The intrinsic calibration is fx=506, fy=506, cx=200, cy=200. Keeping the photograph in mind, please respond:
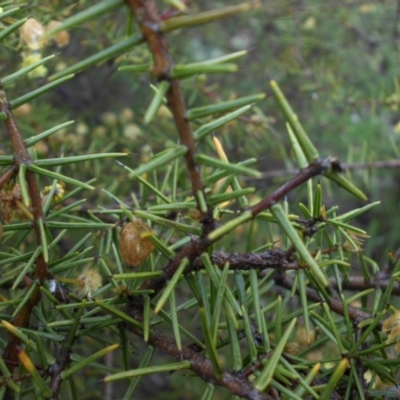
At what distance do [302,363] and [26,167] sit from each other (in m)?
0.27

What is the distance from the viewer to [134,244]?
41 centimetres

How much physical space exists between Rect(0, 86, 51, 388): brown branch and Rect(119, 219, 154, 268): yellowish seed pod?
7 cm

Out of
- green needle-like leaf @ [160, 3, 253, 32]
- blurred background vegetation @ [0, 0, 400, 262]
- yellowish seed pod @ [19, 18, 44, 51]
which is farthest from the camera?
blurred background vegetation @ [0, 0, 400, 262]

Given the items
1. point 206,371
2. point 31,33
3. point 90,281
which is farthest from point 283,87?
point 206,371

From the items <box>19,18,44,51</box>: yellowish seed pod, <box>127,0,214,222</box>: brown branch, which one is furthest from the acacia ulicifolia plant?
<box>19,18,44,51</box>: yellowish seed pod

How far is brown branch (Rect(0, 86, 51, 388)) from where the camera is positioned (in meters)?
0.39

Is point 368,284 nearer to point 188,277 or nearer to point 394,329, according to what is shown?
point 394,329

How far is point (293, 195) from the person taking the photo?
5.21ft

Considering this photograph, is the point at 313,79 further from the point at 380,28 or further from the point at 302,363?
the point at 302,363

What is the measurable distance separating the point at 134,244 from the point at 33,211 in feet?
0.29

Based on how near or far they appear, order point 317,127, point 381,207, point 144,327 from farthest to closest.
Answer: point 381,207, point 317,127, point 144,327

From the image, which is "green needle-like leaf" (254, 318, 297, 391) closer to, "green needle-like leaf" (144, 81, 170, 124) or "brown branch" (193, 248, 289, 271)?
"brown branch" (193, 248, 289, 271)

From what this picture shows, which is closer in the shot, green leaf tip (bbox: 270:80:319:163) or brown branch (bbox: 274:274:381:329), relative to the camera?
green leaf tip (bbox: 270:80:319:163)

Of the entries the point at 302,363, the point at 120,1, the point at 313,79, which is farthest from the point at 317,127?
the point at 120,1
